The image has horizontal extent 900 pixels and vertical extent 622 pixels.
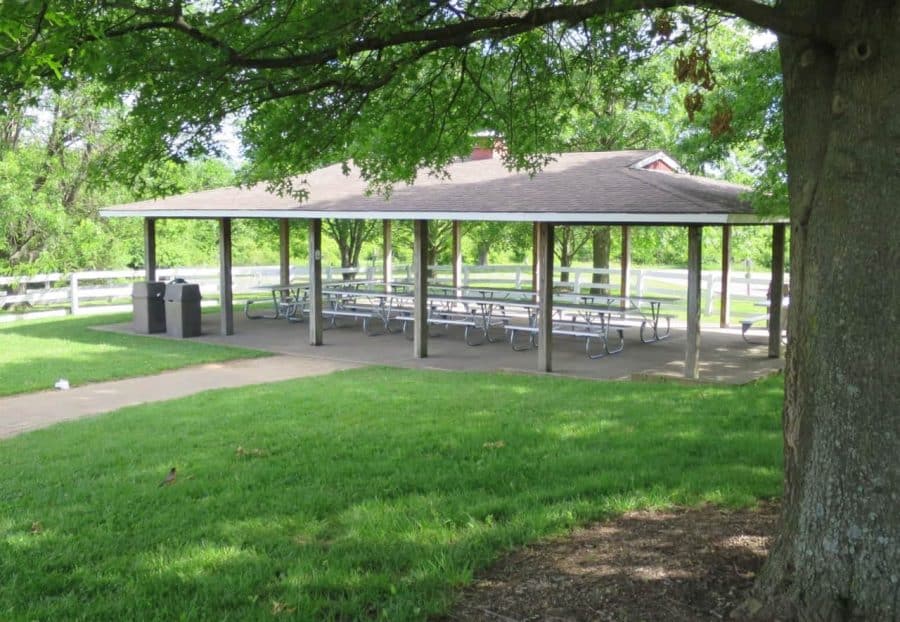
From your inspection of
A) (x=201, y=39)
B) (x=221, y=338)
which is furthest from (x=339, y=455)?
(x=221, y=338)

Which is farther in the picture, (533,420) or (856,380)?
(533,420)

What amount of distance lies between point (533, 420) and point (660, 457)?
6.59 ft

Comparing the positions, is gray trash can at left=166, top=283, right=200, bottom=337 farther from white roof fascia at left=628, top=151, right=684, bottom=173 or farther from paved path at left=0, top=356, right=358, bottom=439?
white roof fascia at left=628, top=151, right=684, bottom=173

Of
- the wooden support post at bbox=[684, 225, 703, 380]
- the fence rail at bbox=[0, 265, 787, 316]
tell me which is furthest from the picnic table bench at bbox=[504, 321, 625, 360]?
the fence rail at bbox=[0, 265, 787, 316]

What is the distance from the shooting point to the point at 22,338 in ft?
63.5

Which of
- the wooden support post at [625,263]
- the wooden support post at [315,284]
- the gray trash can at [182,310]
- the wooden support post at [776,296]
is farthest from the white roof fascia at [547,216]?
the wooden support post at [625,263]

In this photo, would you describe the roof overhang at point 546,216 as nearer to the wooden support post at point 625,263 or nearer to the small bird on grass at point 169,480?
the wooden support post at point 625,263

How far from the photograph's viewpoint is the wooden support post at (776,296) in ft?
50.4

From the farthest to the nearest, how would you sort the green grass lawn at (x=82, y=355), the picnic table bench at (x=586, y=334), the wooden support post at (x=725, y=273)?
the wooden support post at (x=725, y=273)
the picnic table bench at (x=586, y=334)
the green grass lawn at (x=82, y=355)

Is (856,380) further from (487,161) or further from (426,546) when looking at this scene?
(487,161)

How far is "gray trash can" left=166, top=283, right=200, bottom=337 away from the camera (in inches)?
758

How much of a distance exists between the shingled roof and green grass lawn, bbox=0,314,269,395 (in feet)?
9.85

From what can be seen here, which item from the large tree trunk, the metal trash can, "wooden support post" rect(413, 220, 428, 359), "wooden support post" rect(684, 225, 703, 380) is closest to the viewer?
the large tree trunk

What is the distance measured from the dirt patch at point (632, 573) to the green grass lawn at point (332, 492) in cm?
19
